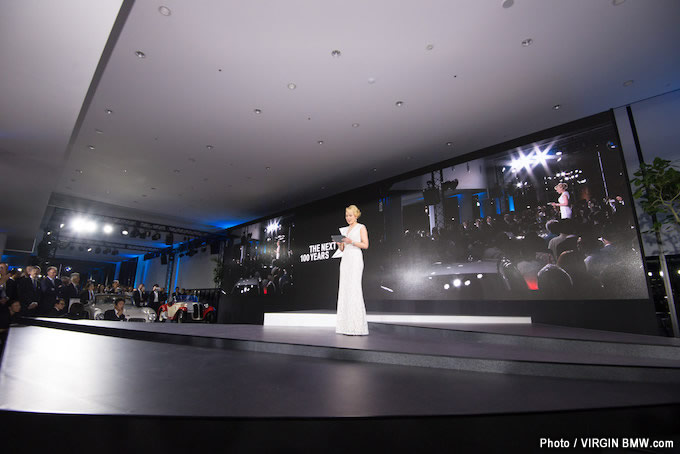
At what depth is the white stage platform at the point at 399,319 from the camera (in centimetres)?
501

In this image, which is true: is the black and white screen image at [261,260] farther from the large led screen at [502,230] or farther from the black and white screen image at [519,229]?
the black and white screen image at [519,229]

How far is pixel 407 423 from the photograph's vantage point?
1.28m

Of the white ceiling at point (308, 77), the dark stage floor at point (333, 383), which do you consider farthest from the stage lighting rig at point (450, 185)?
the dark stage floor at point (333, 383)

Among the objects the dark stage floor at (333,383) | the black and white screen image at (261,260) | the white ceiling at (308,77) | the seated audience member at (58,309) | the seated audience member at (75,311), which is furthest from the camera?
the black and white screen image at (261,260)

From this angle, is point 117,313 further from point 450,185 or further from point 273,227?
point 450,185

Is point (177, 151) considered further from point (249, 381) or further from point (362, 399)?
point (362, 399)

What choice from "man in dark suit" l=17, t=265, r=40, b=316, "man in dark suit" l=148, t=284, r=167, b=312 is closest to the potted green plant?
"man in dark suit" l=17, t=265, r=40, b=316

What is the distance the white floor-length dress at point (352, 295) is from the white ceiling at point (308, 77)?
2.33 metres

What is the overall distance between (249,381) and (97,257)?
24004 mm

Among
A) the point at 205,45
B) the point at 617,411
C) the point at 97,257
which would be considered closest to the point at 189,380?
the point at 617,411

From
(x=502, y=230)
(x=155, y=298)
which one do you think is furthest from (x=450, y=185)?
(x=155, y=298)

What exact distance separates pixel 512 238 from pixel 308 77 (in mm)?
4455

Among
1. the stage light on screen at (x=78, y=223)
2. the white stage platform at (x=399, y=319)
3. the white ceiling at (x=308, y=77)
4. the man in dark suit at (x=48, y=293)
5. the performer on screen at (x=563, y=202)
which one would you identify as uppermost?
the white ceiling at (x=308, y=77)

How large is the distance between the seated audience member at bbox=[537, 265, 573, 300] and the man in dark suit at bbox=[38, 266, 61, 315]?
30.2 feet
